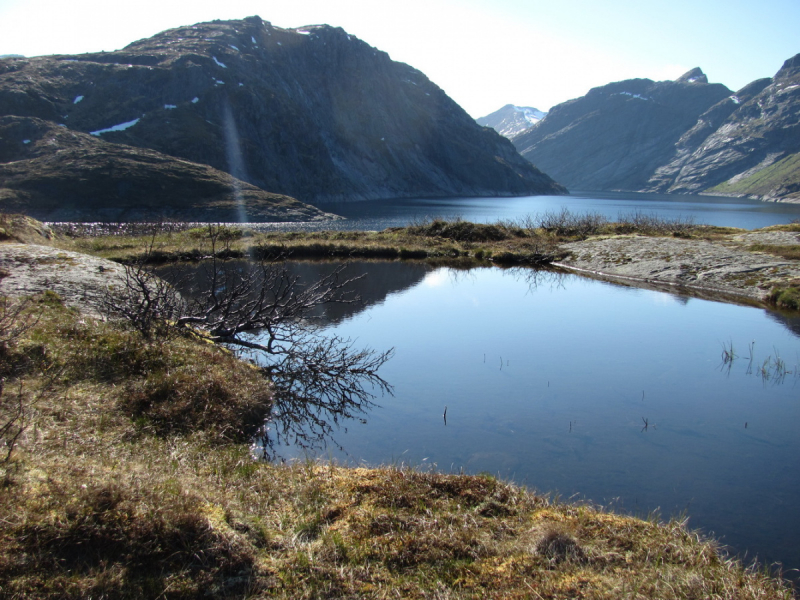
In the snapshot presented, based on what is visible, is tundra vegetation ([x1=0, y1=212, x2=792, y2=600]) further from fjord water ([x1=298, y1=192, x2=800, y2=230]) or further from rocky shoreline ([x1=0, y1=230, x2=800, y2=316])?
fjord water ([x1=298, y1=192, x2=800, y2=230])

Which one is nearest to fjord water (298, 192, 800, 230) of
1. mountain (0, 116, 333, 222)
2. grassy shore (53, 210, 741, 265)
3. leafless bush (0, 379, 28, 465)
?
grassy shore (53, 210, 741, 265)

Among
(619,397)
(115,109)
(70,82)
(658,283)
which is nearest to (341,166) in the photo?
(115,109)

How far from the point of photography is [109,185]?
3450 inches

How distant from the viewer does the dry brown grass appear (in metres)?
4.07

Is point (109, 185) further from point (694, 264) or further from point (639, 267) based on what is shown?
point (694, 264)

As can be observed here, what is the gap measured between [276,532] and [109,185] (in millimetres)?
99426

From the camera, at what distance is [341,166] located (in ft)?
561

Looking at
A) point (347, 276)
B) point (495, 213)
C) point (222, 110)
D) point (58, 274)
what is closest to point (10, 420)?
point (58, 274)

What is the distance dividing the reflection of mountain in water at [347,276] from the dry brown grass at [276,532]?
36.2 ft

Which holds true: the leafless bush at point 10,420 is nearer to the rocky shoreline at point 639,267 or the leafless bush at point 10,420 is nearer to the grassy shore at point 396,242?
the rocky shoreline at point 639,267

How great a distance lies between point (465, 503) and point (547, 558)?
5.01 feet

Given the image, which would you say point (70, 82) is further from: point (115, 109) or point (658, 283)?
point (658, 283)

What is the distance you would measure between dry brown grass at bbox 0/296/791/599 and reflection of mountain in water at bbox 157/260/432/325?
1102 centimetres

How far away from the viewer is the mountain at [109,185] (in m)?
79.9
